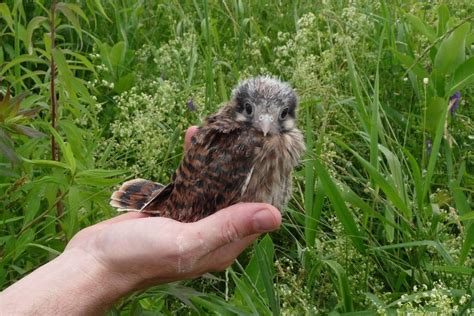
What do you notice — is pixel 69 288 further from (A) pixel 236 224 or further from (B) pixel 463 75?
(B) pixel 463 75

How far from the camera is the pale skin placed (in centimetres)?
240

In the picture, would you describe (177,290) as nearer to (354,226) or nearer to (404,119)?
(354,226)

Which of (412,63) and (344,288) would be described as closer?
(344,288)

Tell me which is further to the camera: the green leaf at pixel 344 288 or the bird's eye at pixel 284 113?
the bird's eye at pixel 284 113

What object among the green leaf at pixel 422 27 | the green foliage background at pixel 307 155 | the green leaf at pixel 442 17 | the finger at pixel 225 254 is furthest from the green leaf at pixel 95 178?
the green leaf at pixel 442 17

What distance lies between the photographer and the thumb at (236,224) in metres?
2.41

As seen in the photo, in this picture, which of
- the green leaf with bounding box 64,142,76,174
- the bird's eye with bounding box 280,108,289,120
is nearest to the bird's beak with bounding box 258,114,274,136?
the bird's eye with bounding box 280,108,289,120

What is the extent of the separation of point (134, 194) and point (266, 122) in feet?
1.87

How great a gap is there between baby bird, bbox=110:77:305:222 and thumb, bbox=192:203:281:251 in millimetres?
344

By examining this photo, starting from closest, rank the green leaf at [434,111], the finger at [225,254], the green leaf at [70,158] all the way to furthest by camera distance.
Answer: the finger at [225,254] < the green leaf at [70,158] < the green leaf at [434,111]

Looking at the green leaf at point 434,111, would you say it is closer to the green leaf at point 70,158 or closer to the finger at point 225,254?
the finger at point 225,254

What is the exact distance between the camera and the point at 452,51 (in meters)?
3.66

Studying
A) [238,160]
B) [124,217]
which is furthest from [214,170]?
[124,217]

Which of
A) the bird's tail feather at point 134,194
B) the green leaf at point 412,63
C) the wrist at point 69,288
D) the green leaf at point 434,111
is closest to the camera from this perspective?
the wrist at point 69,288
